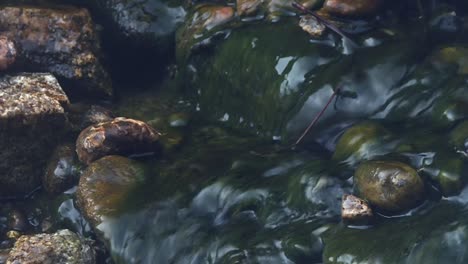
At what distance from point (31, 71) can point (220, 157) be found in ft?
8.05

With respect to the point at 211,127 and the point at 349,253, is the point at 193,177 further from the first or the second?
the point at 349,253

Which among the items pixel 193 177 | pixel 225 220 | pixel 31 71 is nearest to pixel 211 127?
pixel 193 177

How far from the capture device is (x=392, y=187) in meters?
4.52

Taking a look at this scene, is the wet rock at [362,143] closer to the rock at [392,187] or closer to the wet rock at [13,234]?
the rock at [392,187]

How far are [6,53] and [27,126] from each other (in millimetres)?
940

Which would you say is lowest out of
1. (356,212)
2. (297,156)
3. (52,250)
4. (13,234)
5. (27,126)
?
(13,234)

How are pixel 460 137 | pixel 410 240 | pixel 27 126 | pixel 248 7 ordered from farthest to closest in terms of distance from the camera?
pixel 248 7
pixel 27 126
pixel 460 137
pixel 410 240

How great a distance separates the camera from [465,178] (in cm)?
Answer: 454

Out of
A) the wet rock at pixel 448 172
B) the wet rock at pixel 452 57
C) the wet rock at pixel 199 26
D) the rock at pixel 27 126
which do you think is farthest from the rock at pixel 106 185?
the wet rock at pixel 452 57

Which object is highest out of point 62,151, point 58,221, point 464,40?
point 464,40

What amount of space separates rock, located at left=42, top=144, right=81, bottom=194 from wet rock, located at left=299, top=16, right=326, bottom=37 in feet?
8.56

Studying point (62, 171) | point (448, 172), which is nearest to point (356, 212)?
point (448, 172)

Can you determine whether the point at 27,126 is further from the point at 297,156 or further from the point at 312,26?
the point at 312,26

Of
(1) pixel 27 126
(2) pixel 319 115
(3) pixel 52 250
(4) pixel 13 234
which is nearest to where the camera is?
(3) pixel 52 250
